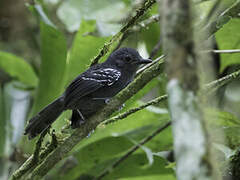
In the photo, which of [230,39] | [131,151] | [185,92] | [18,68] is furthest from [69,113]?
[185,92]

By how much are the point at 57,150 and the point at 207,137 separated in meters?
1.58

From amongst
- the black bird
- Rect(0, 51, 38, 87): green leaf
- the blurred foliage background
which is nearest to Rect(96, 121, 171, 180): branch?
the blurred foliage background

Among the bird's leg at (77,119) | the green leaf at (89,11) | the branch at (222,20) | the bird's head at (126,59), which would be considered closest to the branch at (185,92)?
the branch at (222,20)

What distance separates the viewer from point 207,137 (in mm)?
1014

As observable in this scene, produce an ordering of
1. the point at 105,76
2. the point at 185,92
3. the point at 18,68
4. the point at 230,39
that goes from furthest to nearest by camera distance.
Result: the point at 18,68, the point at 105,76, the point at 230,39, the point at 185,92

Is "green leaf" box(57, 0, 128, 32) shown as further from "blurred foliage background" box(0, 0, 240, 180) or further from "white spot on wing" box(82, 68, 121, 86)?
"white spot on wing" box(82, 68, 121, 86)

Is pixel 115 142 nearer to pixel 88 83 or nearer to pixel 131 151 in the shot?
pixel 131 151

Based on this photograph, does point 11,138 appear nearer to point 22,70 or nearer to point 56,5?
point 22,70

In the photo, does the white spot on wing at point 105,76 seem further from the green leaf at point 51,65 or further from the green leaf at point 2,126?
the green leaf at point 2,126

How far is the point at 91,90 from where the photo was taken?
3164 mm

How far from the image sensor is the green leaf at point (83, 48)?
11.6ft

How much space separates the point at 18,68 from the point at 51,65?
30.2 inches

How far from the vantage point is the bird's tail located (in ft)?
9.25

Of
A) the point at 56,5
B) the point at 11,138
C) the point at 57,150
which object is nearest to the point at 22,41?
the point at 56,5
